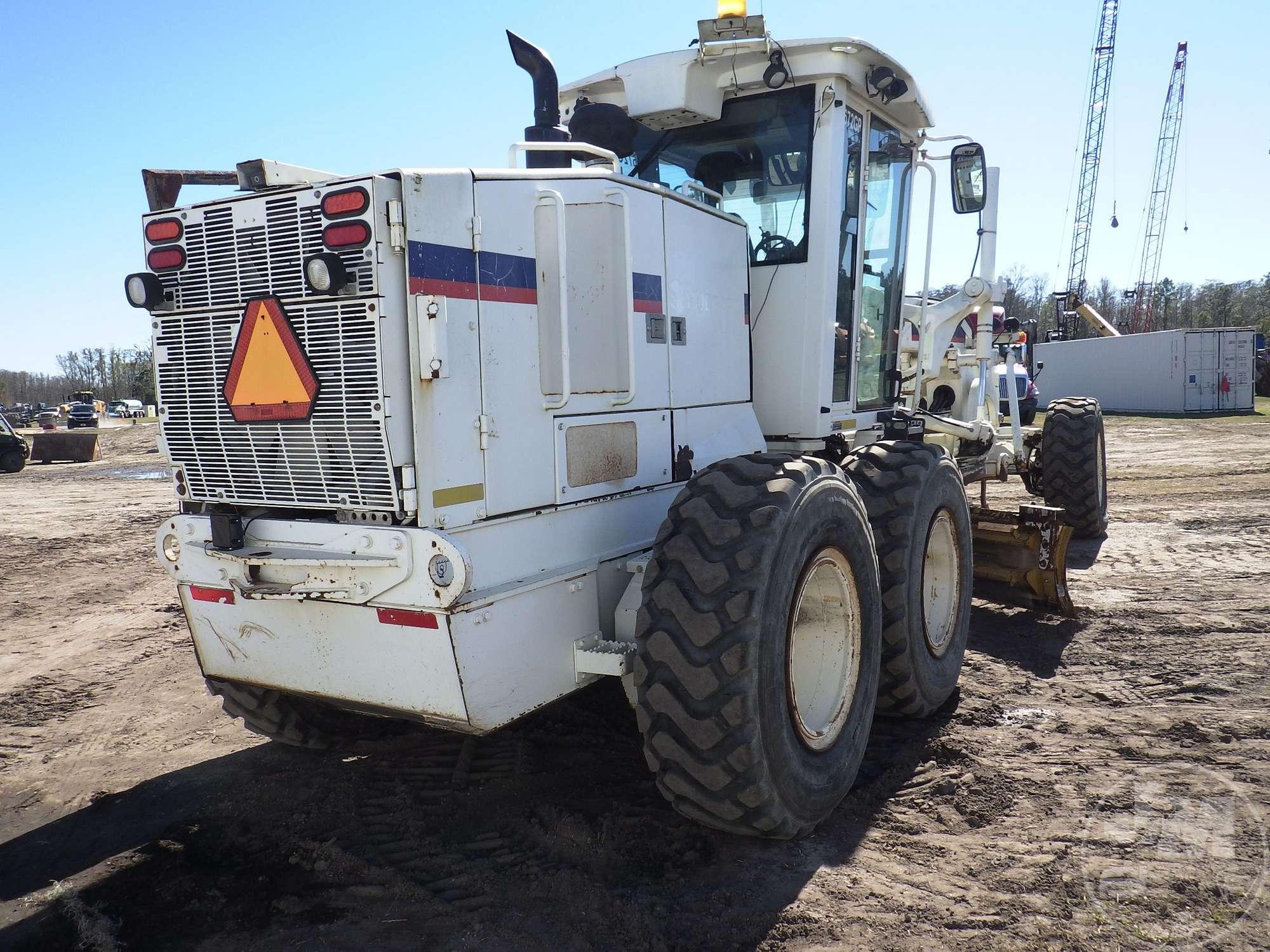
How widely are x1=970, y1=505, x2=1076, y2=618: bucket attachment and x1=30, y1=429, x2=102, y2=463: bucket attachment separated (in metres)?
22.8

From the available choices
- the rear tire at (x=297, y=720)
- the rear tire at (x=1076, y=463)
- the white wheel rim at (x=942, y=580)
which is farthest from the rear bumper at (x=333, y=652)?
the rear tire at (x=1076, y=463)

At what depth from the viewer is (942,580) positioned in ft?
16.3

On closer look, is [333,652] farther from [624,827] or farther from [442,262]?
[442,262]

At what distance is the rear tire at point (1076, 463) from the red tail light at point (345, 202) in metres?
7.54

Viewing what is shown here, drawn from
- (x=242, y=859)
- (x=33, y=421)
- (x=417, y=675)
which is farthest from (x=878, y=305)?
(x=33, y=421)

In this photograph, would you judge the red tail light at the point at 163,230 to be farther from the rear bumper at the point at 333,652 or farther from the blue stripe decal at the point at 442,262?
the rear bumper at the point at 333,652

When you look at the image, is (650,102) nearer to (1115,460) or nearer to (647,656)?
(647,656)

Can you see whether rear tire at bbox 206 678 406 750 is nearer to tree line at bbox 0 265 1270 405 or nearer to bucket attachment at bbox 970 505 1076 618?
bucket attachment at bbox 970 505 1076 618

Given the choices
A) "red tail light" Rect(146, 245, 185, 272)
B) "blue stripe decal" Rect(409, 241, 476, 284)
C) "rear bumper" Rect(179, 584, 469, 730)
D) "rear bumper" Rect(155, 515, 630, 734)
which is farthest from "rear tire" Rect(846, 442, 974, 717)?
"red tail light" Rect(146, 245, 185, 272)

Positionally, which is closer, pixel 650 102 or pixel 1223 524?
pixel 650 102

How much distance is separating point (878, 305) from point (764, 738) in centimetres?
315

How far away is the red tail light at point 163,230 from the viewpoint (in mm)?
3309

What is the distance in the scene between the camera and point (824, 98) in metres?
4.51

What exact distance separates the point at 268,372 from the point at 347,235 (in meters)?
0.63
